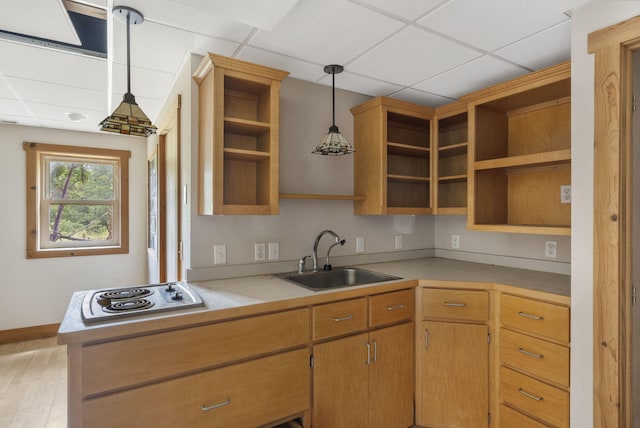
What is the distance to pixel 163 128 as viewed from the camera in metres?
2.96

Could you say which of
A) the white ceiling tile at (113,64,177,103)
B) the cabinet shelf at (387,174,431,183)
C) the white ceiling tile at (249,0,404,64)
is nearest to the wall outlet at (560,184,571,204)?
the cabinet shelf at (387,174,431,183)

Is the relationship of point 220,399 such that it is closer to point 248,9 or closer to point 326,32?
point 248,9

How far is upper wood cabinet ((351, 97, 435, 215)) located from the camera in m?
2.55

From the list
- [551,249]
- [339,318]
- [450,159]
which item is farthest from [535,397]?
[450,159]

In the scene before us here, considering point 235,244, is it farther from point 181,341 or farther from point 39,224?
point 39,224

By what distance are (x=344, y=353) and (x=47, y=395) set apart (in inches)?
95.6

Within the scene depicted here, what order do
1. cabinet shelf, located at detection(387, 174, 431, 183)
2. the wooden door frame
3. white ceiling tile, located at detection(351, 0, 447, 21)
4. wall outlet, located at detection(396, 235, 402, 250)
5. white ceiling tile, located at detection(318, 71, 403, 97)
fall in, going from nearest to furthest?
the wooden door frame, white ceiling tile, located at detection(351, 0, 447, 21), white ceiling tile, located at detection(318, 71, 403, 97), cabinet shelf, located at detection(387, 174, 431, 183), wall outlet, located at detection(396, 235, 402, 250)

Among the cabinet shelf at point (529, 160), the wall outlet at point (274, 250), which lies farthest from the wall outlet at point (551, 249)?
the wall outlet at point (274, 250)

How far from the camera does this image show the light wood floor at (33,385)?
231cm

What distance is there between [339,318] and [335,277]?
637 millimetres

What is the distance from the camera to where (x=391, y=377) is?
6.82ft

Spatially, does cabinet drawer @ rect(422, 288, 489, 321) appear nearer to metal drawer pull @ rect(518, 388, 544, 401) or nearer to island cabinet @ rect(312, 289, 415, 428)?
island cabinet @ rect(312, 289, 415, 428)

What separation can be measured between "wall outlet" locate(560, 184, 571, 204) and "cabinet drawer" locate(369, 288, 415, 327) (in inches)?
46.9

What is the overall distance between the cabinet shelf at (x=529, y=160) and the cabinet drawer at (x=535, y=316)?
0.83 m
